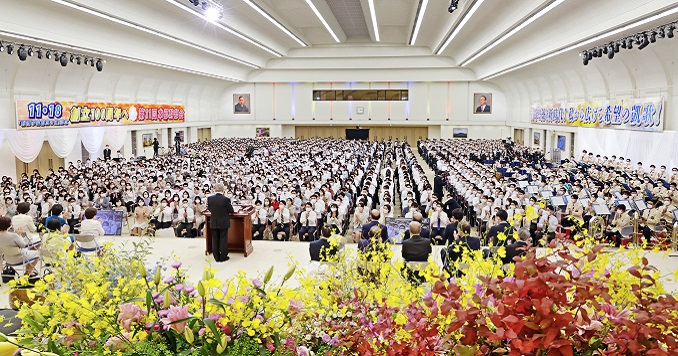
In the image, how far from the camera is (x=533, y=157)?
97.7ft

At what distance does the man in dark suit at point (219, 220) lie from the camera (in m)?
8.91

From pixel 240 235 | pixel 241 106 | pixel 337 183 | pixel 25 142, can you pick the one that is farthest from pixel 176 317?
pixel 241 106

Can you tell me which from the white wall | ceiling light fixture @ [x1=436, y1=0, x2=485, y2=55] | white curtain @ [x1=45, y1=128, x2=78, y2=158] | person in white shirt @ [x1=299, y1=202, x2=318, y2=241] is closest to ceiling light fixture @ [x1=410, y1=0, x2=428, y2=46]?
ceiling light fixture @ [x1=436, y1=0, x2=485, y2=55]

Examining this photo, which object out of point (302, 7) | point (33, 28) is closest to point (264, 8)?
point (302, 7)

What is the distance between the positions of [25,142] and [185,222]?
1198 centimetres

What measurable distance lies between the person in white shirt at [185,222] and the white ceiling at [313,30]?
25.0 feet

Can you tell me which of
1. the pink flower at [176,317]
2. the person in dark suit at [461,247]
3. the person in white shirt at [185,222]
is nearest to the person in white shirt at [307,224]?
the person in white shirt at [185,222]

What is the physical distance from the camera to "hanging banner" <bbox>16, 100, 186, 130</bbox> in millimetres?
20938

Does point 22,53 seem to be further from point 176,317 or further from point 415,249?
point 176,317

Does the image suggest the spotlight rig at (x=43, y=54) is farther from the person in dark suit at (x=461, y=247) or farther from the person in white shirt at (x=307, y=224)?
the person in dark suit at (x=461, y=247)

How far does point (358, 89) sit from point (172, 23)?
1044 inches

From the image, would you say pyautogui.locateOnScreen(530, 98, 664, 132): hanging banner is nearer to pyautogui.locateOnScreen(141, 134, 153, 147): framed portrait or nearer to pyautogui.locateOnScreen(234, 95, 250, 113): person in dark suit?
pyautogui.locateOnScreen(141, 134, 153, 147): framed portrait

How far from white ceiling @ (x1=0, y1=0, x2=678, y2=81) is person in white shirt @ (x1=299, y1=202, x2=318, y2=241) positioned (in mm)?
9592

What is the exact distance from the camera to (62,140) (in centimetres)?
2278
